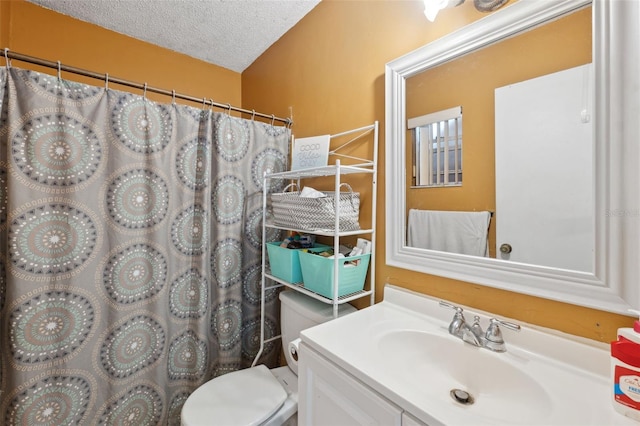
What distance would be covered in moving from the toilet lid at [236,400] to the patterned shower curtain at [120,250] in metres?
0.36

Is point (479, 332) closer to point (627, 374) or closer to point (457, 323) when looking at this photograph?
point (457, 323)

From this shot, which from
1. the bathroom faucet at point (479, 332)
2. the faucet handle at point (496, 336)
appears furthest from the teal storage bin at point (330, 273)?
the faucet handle at point (496, 336)

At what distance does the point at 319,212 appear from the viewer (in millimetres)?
1177

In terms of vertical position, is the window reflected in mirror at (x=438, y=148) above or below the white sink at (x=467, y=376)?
above

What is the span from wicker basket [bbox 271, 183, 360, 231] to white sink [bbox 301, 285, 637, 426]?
396 millimetres

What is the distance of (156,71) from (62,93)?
3.35 feet

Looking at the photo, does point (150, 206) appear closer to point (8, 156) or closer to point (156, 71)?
point (8, 156)

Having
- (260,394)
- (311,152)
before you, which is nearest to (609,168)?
(311,152)

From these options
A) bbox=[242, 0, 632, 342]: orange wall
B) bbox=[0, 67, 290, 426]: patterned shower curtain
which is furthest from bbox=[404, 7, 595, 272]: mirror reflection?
bbox=[0, 67, 290, 426]: patterned shower curtain

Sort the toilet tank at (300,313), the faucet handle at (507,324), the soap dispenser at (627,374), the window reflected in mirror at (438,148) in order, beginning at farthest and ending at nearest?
the toilet tank at (300,313)
the window reflected in mirror at (438,148)
the faucet handle at (507,324)
the soap dispenser at (627,374)

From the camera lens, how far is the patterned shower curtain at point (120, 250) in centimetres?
106

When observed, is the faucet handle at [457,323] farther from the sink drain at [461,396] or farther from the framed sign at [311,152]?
the framed sign at [311,152]

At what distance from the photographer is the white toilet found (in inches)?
40.7

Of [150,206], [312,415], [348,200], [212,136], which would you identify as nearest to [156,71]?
[212,136]
